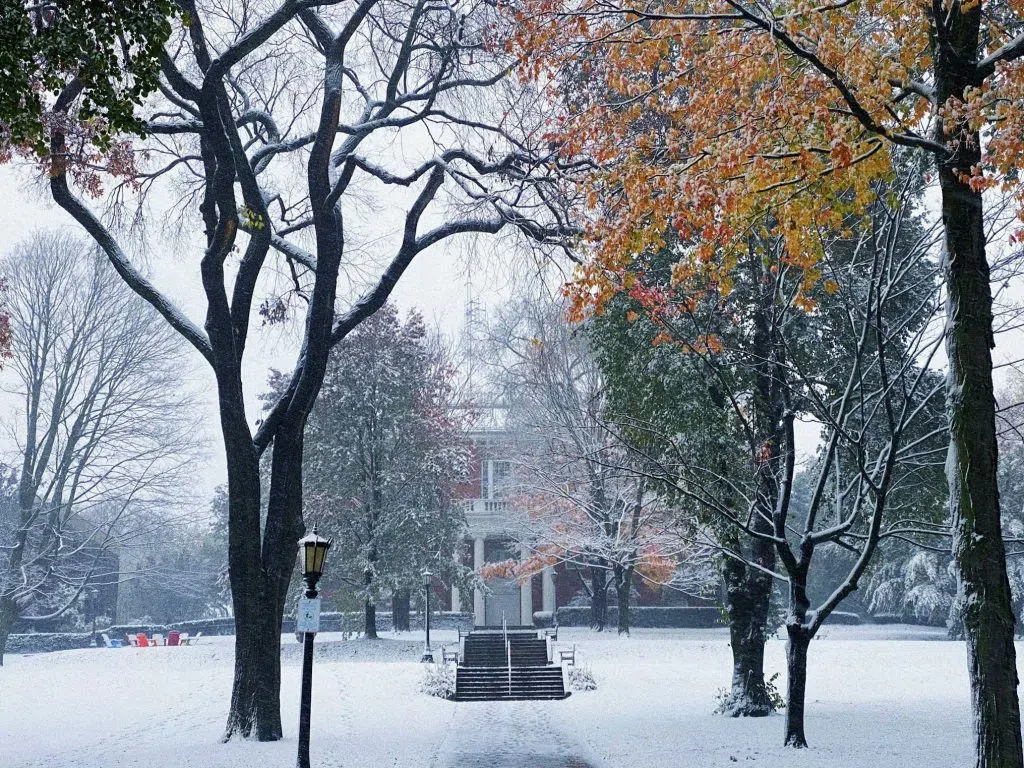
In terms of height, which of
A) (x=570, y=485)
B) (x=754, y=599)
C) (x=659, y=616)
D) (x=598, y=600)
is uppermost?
(x=570, y=485)

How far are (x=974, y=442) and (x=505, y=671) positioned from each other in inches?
749

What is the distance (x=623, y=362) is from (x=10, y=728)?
40.3ft

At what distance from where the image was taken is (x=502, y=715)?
18.6 metres

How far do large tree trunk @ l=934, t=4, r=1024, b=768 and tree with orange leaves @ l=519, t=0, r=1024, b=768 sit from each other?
0.01 metres

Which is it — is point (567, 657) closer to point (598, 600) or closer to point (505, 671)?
point (505, 671)

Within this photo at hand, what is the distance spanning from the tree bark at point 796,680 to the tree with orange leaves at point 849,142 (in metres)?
3.81

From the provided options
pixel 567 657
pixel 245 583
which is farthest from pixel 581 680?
pixel 245 583

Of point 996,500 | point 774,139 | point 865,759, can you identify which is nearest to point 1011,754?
point 996,500

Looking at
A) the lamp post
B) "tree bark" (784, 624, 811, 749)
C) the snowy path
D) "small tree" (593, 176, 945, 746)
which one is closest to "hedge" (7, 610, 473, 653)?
the snowy path

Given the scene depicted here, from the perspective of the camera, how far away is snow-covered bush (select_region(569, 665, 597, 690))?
22.4m

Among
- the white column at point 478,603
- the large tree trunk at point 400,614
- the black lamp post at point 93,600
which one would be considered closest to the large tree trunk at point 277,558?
the large tree trunk at point 400,614

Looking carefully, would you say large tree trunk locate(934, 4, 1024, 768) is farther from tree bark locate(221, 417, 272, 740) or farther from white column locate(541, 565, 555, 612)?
white column locate(541, 565, 555, 612)

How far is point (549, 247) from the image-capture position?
14039mm

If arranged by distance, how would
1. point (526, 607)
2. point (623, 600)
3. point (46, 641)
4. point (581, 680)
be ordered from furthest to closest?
point (526, 607)
point (46, 641)
point (623, 600)
point (581, 680)
